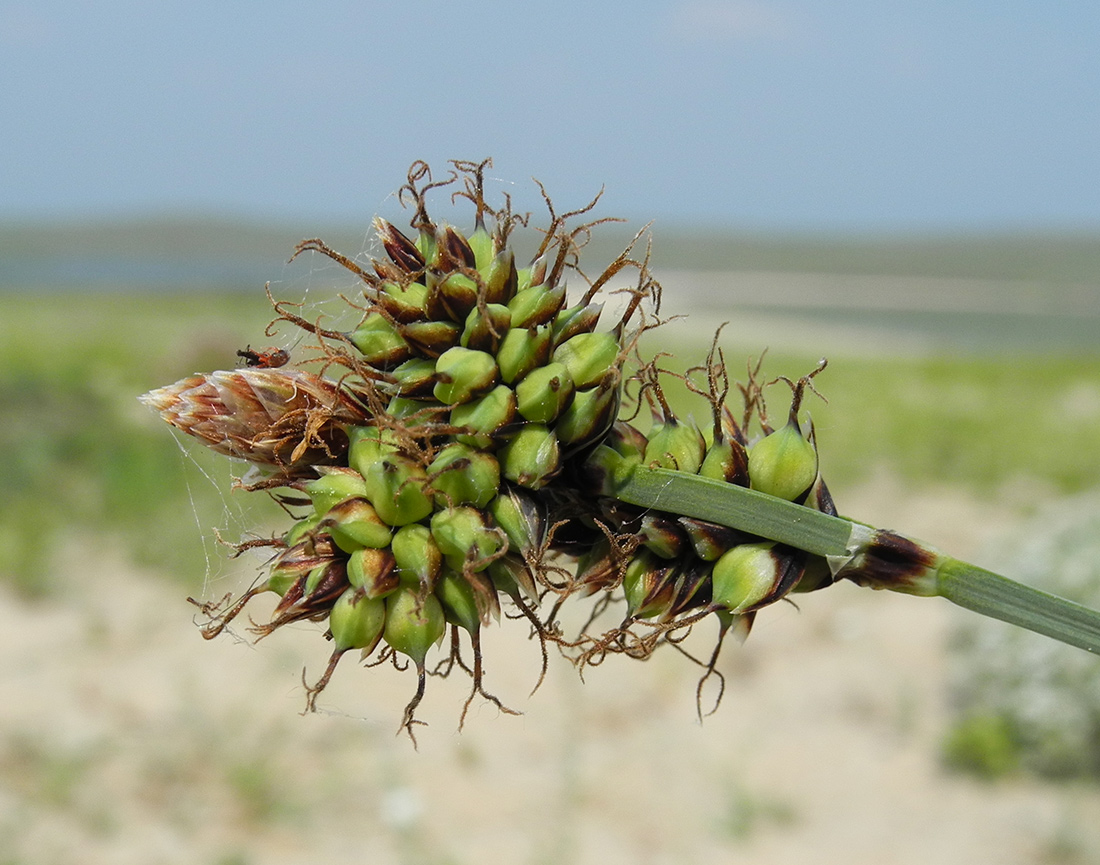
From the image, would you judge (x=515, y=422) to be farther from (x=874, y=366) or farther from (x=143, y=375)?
(x=874, y=366)

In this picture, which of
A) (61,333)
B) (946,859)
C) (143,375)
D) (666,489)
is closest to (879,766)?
(946,859)

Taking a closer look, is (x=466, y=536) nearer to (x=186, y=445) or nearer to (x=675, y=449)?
(x=675, y=449)

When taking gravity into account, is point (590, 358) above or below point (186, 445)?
above

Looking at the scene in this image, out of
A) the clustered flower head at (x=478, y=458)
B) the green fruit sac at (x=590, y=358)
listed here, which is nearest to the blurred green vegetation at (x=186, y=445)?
the clustered flower head at (x=478, y=458)

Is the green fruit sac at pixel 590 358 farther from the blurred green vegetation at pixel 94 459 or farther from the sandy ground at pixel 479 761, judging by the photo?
the blurred green vegetation at pixel 94 459

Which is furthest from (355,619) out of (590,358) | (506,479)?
(590,358)

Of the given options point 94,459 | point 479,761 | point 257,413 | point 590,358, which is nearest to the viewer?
point 590,358
